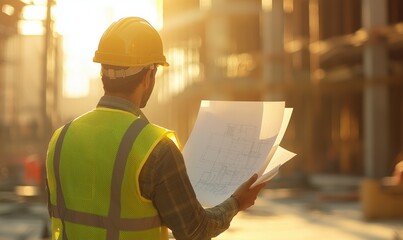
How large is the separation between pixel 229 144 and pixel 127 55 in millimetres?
554

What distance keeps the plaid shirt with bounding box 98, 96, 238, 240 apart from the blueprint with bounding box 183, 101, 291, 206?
263 millimetres

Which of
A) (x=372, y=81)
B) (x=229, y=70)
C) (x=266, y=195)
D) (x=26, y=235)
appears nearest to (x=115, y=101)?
(x=26, y=235)

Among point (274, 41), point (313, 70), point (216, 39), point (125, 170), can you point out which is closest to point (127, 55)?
point (125, 170)

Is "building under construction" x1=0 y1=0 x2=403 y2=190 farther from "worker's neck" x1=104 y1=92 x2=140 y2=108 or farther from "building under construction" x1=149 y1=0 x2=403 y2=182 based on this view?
"worker's neck" x1=104 y1=92 x2=140 y2=108

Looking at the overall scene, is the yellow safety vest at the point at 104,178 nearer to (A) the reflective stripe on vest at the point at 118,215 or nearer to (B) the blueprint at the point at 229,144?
(A) the reflective stripe on vest at the point at 118,215

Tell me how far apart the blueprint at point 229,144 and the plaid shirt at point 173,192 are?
263 mm

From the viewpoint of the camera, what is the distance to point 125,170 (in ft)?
9.61

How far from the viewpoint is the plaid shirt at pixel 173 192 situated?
2900 millimetres

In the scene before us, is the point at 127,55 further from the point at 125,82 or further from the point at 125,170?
the point at 125,170

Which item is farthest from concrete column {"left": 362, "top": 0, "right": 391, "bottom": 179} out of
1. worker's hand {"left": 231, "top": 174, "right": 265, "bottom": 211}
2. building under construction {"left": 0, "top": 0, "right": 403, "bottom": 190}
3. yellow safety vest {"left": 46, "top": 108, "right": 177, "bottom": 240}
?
yellow safety vest {"left": 46, "top": 108, "right": 177, "bottom": 240}

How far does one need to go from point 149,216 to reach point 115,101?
417mm

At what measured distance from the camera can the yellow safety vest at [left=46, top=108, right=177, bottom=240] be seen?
293 cm

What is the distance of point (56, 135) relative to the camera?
320 cm

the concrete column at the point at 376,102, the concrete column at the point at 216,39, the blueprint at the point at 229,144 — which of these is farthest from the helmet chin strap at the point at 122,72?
the concrete column at the point at 216,39
